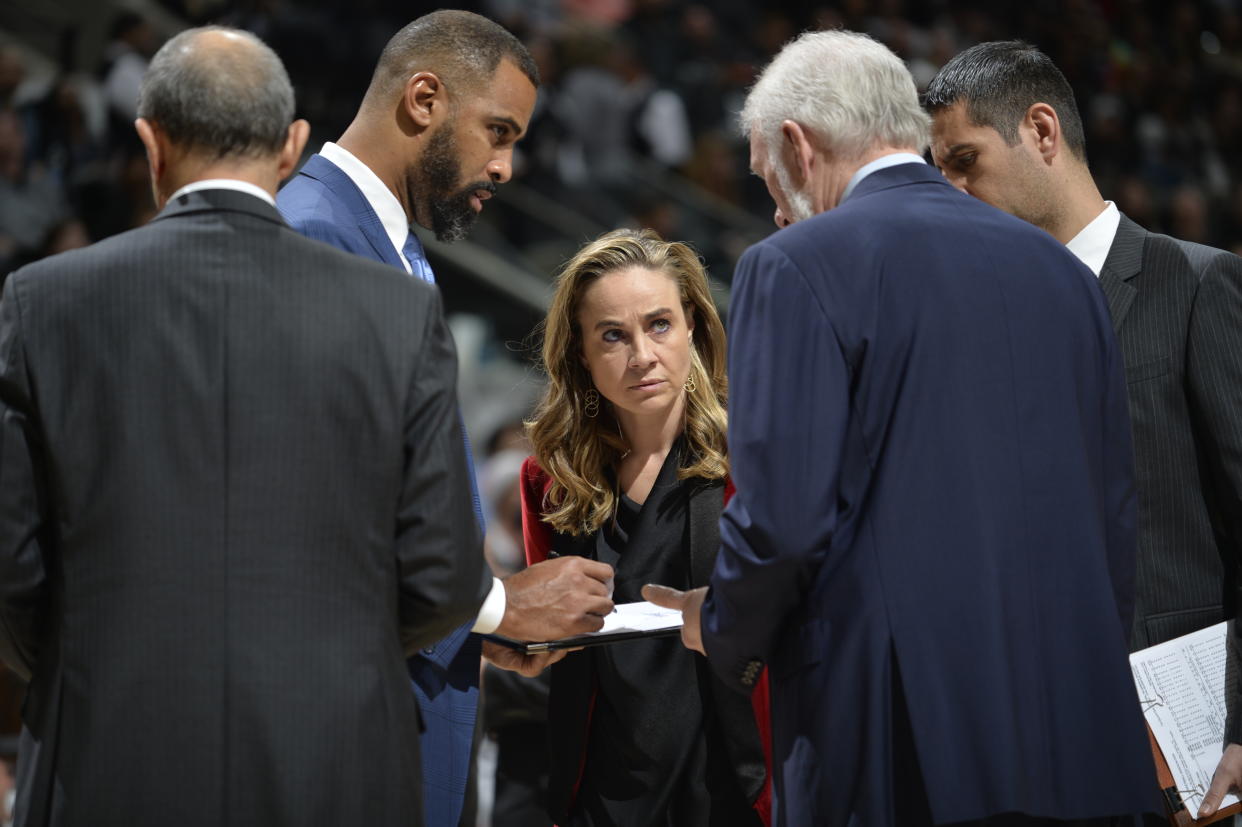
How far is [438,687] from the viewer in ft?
7.64

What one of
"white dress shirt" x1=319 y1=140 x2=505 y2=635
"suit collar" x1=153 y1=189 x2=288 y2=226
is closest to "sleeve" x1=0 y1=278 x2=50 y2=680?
"suit collar" x1=153 y1=189 x2=288 y2=226

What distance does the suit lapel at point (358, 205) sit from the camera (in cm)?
256

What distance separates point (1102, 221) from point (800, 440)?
1.00 metres

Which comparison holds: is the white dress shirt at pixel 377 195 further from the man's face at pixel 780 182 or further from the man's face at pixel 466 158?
the man's face at pixel 780 182

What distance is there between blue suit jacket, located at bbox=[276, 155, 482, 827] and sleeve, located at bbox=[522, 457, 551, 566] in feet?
1.25

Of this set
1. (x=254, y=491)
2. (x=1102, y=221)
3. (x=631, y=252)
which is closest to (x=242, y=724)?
(x=254, y=491)

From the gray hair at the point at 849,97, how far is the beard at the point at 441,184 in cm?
85

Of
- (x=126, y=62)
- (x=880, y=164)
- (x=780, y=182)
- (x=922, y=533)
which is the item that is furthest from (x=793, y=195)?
(x=126, y=62)

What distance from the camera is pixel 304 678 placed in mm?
1739

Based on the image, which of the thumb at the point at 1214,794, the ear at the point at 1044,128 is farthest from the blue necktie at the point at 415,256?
the thumb at the point at 1214,794

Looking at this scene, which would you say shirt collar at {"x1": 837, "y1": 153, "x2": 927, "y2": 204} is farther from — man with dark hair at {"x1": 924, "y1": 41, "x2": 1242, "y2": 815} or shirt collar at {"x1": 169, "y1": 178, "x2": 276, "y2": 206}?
shirt collar at {"x1": 169, "y1": 178, "x2": 276, "y2": 206}

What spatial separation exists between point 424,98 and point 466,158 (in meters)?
0.14

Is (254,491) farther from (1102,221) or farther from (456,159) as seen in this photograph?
(1102,221)

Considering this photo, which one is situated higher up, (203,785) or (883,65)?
(883,65)
